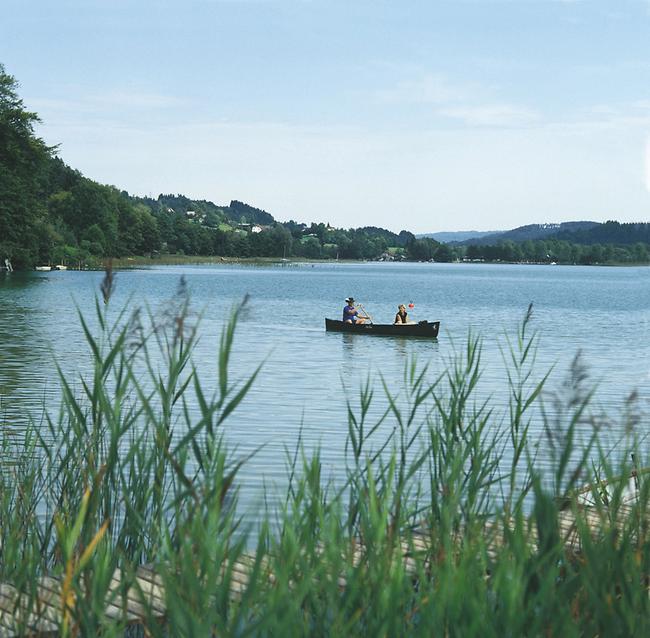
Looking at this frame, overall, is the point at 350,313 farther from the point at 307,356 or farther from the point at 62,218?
the point at 62,218

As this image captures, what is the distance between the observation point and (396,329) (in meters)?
32.2

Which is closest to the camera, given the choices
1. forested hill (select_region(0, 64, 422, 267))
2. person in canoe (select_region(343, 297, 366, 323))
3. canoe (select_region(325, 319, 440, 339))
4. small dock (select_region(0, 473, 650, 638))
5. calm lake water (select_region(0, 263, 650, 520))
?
small dock (select_region(0, 473, 650, 638))

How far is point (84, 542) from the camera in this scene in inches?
168

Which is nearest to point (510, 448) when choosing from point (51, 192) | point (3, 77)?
point (3, 77)

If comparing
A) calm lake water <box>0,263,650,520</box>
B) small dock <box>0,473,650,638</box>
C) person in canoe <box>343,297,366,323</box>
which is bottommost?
calm lake water <box>0,263,650,520</box>

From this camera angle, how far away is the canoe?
31906 millimetres

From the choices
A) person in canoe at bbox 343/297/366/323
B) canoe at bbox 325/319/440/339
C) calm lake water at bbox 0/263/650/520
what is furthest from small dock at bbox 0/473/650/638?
person in canoe at bbox 343/297/366/323

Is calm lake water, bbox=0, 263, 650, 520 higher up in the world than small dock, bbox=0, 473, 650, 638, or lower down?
lower down

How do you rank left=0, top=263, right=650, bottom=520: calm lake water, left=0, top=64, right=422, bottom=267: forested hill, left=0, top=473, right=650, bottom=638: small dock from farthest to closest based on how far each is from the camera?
left=0, top=64, right=422, bottom=267: forested hill
left=0, top=263, right=650, bottom=520: calm lake water
left=0, top=473, right=650, bottom=638: small dock

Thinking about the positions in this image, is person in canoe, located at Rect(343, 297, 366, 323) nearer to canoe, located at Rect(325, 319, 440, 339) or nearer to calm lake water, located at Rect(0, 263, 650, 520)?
canoe, located at Rect(325, 319, 440, 339)

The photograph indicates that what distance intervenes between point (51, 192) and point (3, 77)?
7823 cm

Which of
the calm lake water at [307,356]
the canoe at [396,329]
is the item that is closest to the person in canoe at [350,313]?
the canoe at [396,329]

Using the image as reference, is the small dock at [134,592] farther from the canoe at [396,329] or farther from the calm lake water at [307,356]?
the canoe at [396,329]

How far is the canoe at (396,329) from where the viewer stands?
3191cm
